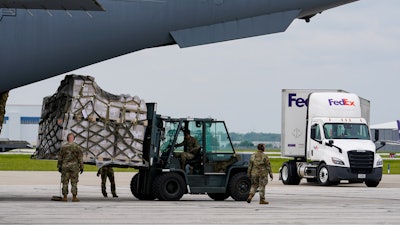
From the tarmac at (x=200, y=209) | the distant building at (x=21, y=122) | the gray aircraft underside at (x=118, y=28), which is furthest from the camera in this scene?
the distant building at (x=21, y=122)

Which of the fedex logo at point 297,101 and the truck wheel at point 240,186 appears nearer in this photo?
the truck wheel at point 240,186

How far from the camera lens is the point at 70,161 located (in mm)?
22781

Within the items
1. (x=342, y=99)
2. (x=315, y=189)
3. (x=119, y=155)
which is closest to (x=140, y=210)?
(x=119, y=155)

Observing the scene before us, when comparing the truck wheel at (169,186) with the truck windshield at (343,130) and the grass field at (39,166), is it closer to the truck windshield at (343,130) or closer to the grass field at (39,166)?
the truck windshield at (343,130)

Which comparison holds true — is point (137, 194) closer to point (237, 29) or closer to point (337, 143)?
point (237, 29)

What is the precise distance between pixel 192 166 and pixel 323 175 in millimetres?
11087

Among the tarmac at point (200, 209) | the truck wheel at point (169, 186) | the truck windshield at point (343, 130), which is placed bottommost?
the tarmac at point (200, 209)

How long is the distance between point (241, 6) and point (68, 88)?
4.78 m

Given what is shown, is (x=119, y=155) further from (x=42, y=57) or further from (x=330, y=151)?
(x=330, y=151)

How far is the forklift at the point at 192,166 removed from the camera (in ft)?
79.5

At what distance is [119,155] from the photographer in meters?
23.3

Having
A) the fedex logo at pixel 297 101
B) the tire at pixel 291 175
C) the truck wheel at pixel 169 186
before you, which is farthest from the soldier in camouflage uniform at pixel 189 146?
the fedex logo at pixel 297 101

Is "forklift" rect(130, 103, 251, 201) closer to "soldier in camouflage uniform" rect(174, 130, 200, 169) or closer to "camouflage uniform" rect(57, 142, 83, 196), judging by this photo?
"soldier in camouflage uniform" rect(174, 130, 200, 169)

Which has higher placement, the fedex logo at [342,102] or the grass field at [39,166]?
the fedex logo at [342,102]
